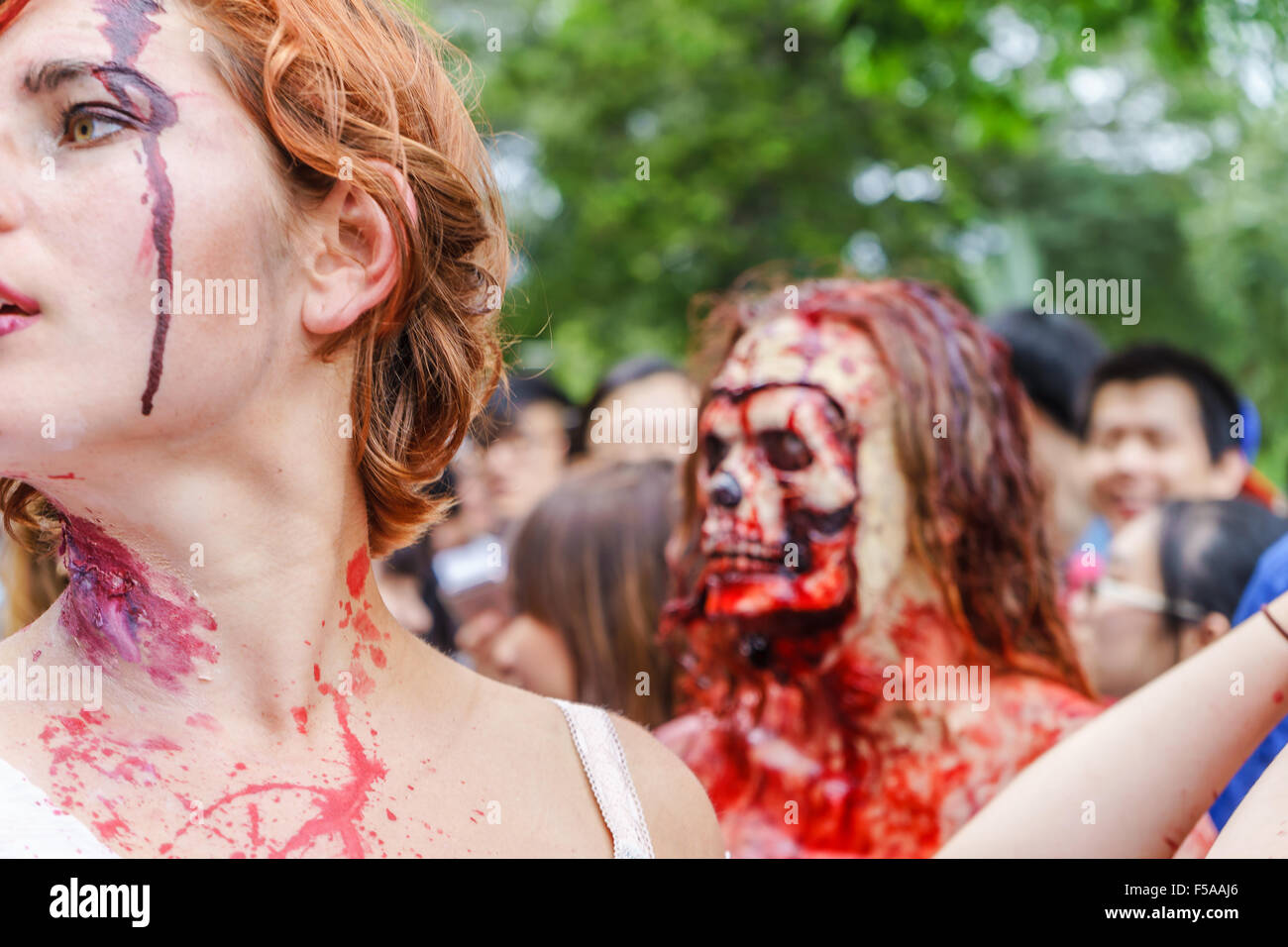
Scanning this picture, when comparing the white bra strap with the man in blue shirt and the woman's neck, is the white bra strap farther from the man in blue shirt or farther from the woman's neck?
the man in blue shirt

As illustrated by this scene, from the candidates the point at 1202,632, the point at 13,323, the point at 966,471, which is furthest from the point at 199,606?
the point at 1202,632

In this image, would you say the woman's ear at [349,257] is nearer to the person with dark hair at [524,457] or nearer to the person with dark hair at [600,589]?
the person with dark hair at [600,589]

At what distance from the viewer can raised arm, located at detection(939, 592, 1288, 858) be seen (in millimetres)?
1770

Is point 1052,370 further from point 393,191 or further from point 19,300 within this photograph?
point 19,300

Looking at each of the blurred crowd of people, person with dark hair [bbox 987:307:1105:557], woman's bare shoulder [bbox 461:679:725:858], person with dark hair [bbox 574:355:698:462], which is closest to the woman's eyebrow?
woman's bare shoulder [bbox 461:679:725:858]

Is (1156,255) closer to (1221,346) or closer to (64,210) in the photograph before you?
(1221,346)

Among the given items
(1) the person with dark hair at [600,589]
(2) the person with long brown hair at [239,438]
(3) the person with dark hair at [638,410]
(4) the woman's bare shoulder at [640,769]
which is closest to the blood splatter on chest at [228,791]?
(2) the person with long brown hair at [239,438]

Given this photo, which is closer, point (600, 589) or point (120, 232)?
point (120, 232)

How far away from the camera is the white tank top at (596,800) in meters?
1.28

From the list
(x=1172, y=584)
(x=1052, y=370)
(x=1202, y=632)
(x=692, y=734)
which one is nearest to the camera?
(x=692, y=734)

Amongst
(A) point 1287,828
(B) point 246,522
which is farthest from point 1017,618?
(B) point 246,522

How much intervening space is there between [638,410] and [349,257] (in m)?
3.40

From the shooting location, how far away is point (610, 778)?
69.0 inches

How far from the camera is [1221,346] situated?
18.1 m
